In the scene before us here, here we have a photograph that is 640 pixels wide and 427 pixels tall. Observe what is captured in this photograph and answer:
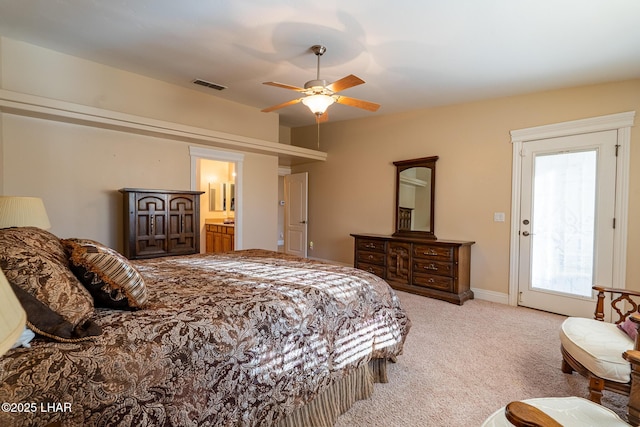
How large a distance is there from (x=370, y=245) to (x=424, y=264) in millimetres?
941

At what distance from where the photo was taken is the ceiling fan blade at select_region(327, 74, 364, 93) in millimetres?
2411

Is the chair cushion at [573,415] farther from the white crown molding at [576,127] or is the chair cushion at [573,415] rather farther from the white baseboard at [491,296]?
the white crown molding at [576,127]

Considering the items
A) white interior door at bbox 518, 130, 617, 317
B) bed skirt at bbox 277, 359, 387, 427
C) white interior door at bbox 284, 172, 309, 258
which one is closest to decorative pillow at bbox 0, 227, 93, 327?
bed skirt at bbox 277, 359, 387, 427

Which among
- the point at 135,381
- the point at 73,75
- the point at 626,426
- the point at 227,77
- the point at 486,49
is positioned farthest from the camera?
the point at 227,77

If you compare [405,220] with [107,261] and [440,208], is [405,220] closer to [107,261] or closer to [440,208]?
[440,208]

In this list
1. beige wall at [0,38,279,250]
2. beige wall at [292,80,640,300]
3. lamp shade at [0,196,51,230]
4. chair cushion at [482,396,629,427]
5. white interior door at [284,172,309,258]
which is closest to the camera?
chair cushion at [482,396,629,427]

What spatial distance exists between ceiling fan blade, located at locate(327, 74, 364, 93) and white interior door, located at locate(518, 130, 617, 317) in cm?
271

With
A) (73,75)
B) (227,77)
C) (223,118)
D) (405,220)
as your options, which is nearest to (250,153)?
(223,118)

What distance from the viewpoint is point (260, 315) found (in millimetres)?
1427

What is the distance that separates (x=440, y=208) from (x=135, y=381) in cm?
438

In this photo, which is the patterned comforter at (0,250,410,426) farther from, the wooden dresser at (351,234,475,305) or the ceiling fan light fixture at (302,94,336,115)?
the wooden dresser at (351,234,475,305)

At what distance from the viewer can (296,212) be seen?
21.9 ft

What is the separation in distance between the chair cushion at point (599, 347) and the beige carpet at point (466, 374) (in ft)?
1.27

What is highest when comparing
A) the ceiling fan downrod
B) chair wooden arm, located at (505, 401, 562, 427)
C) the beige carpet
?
A: the ceiling fan downrod
